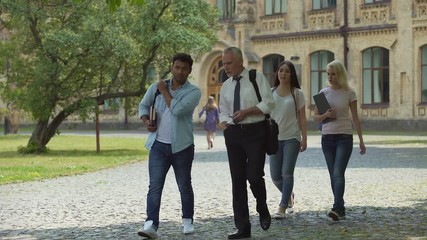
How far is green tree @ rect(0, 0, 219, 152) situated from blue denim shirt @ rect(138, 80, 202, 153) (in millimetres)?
17906

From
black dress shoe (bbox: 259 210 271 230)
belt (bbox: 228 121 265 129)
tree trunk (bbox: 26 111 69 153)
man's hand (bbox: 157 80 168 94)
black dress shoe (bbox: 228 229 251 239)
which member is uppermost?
man's hand (bbox: 157 80 168 94)

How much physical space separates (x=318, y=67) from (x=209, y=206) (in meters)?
38.5

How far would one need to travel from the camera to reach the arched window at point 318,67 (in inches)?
2039

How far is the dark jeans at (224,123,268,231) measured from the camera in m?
10.8

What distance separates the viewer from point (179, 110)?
11.0 m

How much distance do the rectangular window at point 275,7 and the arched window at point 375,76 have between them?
19.9ft

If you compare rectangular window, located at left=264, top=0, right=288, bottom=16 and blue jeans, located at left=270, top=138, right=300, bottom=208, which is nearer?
blue jeans, located at left=270, top=138, right=300, bottom=208

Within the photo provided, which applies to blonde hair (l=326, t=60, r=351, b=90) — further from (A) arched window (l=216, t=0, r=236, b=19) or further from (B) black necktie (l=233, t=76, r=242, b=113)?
(A) arched window (l=216, t=0, r=236, b=19)

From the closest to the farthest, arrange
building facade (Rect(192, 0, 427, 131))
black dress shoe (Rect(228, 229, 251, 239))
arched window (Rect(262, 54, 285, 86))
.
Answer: black dress shoe (Rect(228, 229, 251, 239))
building facade (Rect(192, 0, 427, 131))
arched window (Rect(262, 54, 285, 86))

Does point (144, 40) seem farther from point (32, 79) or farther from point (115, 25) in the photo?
point (32, 79)

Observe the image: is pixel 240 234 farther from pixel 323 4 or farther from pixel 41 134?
pixel 323 4

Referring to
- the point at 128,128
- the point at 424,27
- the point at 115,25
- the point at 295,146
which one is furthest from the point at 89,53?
the point at 128,128

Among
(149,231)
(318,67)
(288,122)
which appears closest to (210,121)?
(318,67)

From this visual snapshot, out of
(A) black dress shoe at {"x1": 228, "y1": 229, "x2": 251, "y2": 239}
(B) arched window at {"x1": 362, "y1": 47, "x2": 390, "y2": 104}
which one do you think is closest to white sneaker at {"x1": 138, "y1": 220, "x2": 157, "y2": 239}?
(A) black dress shoe at {"x1": 228, "y1": 229, "x2": 251, "y2": 239}
